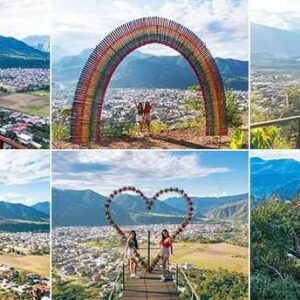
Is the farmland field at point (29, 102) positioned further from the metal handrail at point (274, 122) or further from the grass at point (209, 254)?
the metal handrail at point (274, 122)

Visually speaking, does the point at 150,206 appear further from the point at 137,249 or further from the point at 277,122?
the point at 277,122

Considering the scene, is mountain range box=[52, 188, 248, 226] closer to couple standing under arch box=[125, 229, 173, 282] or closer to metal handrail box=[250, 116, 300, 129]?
couple standing under arch box=[125, 229, 173, 282]

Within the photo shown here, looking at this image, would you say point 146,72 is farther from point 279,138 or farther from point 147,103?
point 279,138

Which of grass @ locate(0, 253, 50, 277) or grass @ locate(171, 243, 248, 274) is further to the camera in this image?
grass @ locate(0, 253, 50, 277)

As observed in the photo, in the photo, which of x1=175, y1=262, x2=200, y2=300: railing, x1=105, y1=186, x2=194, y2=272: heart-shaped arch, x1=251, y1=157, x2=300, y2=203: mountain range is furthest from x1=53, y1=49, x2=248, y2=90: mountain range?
x1=175, y1=262, x2=200, y2=300: railing

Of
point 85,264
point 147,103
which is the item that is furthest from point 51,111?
point 85,264

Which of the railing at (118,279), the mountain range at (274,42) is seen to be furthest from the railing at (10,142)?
the mountain range at (274,42)
